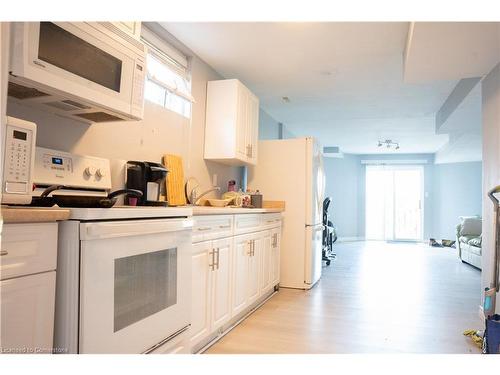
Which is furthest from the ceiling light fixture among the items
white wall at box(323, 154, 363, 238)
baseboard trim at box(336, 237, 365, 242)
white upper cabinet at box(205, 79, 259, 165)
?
white upper cabinet at box(205, 79, 259, 165)

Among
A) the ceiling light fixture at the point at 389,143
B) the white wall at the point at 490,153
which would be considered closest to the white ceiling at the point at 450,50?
the white wall at the point at 490,153

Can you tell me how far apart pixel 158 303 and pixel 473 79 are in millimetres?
3703

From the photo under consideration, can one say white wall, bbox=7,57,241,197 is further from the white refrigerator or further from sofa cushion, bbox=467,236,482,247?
sofa cushion, bbox=467,236,482,247

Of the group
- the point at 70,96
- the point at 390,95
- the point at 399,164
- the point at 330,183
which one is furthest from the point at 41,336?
the point at 399,164

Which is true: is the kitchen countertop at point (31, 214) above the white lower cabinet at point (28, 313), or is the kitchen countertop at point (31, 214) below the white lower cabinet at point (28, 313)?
above

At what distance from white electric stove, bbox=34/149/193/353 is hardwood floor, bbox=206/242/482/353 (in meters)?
0.78

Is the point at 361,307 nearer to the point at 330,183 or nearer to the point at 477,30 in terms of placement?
the point at 477,30

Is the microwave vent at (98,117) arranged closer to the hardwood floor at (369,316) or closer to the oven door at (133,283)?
the oven door at (133,283)

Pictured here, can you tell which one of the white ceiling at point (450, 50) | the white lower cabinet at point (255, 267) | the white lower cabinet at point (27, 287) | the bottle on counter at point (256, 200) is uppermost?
the white ceiling at point (450, 50)

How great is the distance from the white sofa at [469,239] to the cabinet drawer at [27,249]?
614 centimetres

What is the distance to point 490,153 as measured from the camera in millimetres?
3158

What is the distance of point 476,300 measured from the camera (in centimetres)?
380

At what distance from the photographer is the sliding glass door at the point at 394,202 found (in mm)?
9992
